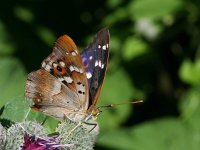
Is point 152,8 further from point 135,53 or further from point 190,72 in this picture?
point 190,72

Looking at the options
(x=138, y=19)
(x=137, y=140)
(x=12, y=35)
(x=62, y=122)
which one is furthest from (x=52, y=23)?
(x=62, y=122)

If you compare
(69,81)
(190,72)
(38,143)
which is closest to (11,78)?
(69,81)

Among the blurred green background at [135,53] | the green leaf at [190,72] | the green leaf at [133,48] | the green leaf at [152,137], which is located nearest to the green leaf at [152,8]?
the blurred green background at [135,53]

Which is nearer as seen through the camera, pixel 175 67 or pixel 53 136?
pixel 53 136

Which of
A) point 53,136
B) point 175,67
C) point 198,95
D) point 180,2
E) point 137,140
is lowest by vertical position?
point 53,136

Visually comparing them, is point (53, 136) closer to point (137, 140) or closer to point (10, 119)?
point (10, 119)

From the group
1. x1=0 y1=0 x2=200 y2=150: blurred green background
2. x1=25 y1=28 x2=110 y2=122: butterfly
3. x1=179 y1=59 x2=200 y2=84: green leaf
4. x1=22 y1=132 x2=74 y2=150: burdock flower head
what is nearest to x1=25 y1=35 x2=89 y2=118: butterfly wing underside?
x1=25 y1=28 x2=110 y2=122: butterfly
